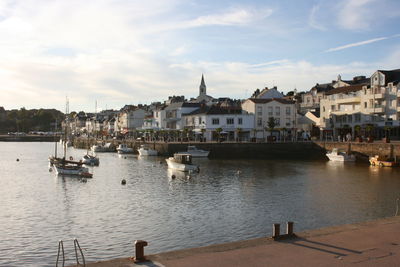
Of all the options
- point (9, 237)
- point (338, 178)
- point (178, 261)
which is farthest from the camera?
point (338, 178)

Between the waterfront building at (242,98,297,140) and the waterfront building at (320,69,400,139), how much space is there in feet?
24.8

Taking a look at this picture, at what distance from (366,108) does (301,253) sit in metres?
78.9

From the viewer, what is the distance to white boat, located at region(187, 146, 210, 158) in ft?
274

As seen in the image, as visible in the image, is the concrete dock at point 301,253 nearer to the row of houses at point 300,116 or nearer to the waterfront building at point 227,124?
the row of houses at point 300,116

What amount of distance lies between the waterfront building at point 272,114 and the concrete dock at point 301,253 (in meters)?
81.8

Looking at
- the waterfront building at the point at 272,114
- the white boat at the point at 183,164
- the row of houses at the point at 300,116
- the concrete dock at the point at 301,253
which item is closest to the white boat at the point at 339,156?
the row of houses at the point at 300,116

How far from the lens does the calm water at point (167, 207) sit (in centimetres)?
2389

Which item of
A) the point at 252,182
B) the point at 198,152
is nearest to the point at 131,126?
the point at 198,152

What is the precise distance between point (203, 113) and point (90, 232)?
7743cm

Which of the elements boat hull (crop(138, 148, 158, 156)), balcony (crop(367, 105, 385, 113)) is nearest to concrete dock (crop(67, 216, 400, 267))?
balcony (crop(367, 105, 385, 113))

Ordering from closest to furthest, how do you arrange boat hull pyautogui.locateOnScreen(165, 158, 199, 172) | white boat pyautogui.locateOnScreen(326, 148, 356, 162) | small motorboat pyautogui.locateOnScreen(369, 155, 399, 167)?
boat hull pyautogui.locateOnScreen(165, 158, 199, 172) → small motorboat pyautogui.locateOnScreen(369, 155, 399, 167) → white boat pyautogui.locateOnScreen(326, 148, 356, 162)

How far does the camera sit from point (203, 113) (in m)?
102

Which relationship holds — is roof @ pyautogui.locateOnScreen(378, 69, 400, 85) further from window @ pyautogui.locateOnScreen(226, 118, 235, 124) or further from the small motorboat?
window @ pyautogui.locateOnScreen(226, 118, 235, 124)

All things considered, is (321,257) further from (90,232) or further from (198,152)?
(198,152)
